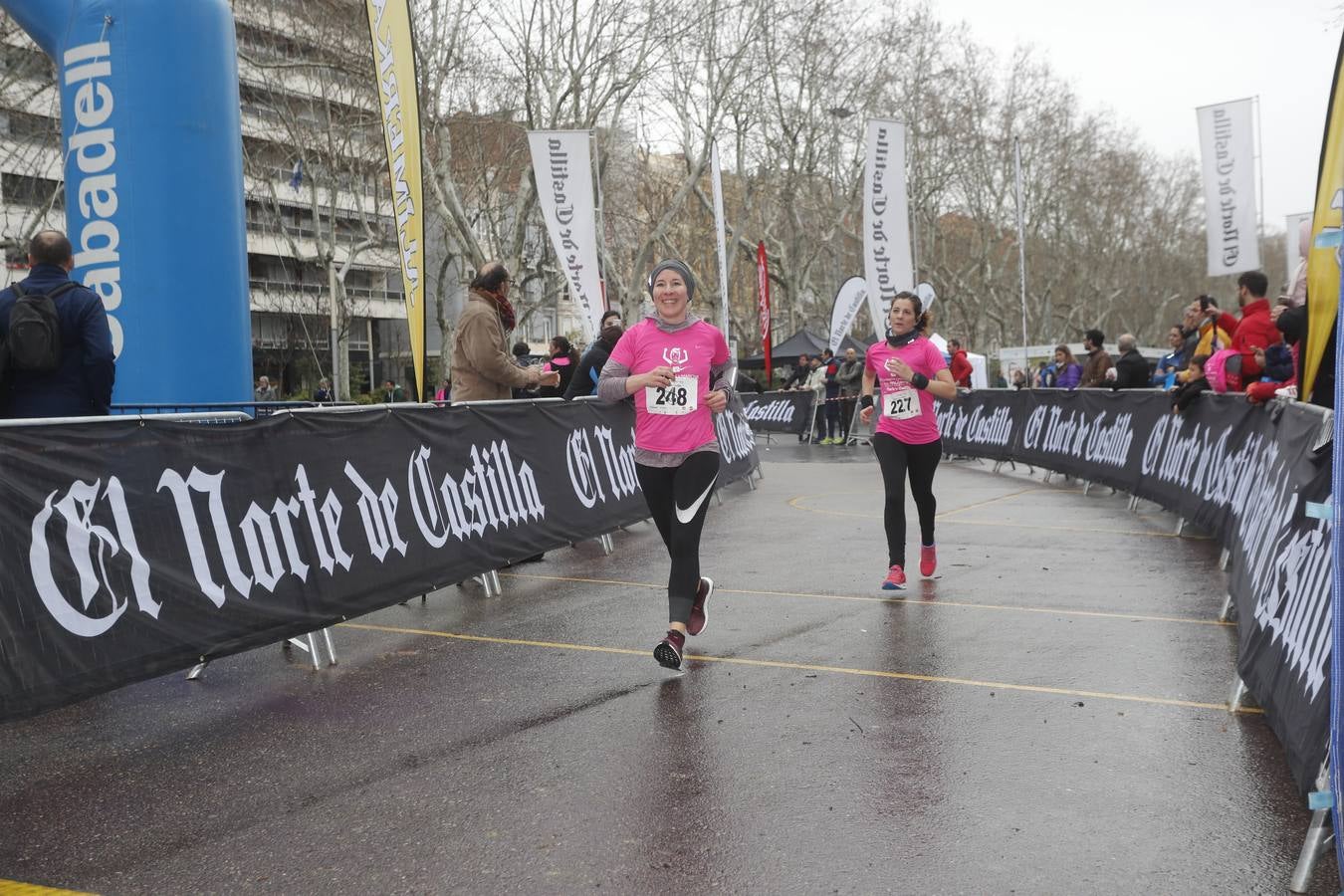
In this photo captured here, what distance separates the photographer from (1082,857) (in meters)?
3.68

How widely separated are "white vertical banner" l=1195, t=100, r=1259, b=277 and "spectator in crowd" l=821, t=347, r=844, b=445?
26.0ft

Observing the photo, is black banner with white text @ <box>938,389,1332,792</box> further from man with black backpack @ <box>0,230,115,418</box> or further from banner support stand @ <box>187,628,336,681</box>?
man with black backpack @ <box>0,230,115,418</box>

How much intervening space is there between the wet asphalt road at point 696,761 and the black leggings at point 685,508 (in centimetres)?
38

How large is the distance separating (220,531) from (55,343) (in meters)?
1.78

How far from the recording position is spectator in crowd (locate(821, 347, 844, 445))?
90.0 ft

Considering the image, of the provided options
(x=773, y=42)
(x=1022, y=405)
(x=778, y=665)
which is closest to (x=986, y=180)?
(x=773, y=42)

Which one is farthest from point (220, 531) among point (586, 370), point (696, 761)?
point (586, 370)

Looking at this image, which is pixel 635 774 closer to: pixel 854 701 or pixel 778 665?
pixel 854 701

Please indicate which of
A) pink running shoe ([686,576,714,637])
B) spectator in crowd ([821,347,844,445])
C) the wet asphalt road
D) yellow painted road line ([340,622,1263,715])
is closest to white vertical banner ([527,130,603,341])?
spectator in crowd ([821,347,844,445])

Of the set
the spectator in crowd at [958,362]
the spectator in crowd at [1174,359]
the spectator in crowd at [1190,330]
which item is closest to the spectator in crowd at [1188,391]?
the spectator in crowd at [1190,330]

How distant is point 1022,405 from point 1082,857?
1647 cm

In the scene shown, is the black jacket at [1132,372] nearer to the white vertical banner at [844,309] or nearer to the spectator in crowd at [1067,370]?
Result: the spectator in crowd at [1067,370]

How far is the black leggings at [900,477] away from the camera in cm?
834

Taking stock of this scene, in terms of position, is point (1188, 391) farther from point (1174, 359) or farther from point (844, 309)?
point (844, 309)
